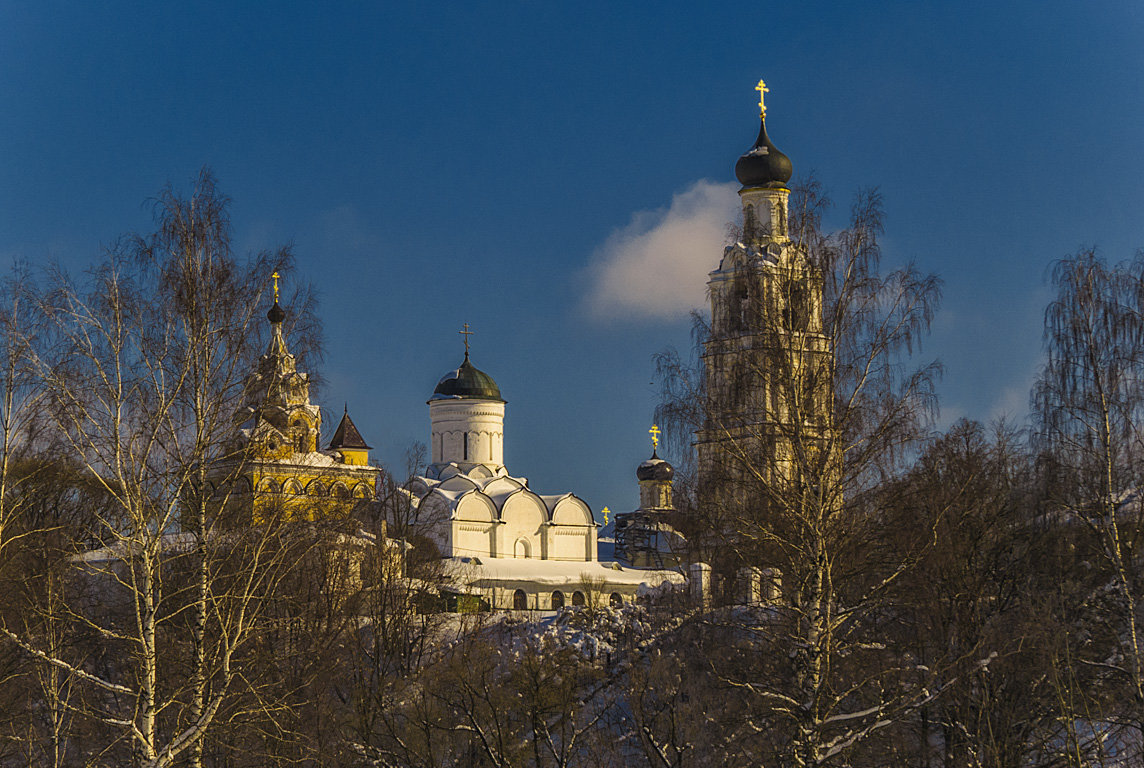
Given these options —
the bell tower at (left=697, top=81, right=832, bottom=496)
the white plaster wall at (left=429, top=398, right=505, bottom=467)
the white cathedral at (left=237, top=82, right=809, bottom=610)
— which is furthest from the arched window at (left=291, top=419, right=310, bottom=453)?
the white plaster wall at (left=429, top=398, right=505, bottom=467)

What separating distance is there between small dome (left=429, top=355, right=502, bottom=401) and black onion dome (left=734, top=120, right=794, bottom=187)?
13.1 m

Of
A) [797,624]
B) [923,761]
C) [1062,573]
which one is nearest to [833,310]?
[797,624]

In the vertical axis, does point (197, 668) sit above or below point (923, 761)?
above

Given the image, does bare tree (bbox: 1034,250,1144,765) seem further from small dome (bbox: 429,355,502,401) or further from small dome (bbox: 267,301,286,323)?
small dome (bbox: 429,355,502,401)

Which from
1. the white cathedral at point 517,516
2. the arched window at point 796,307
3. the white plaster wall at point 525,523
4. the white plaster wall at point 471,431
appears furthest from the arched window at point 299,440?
the white plaster wall at point 471,431

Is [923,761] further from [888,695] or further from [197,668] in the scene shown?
[197,668]

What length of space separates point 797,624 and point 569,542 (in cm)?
3347

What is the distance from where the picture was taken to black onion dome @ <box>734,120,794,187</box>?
35.0m

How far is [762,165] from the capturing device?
35031 mm

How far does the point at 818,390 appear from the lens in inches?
414

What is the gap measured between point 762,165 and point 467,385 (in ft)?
46.0

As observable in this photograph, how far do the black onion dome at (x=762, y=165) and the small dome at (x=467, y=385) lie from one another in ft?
43.0

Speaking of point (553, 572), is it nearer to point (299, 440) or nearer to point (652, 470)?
point (652, 470)

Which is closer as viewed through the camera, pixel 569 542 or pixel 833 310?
pixel 833 310
